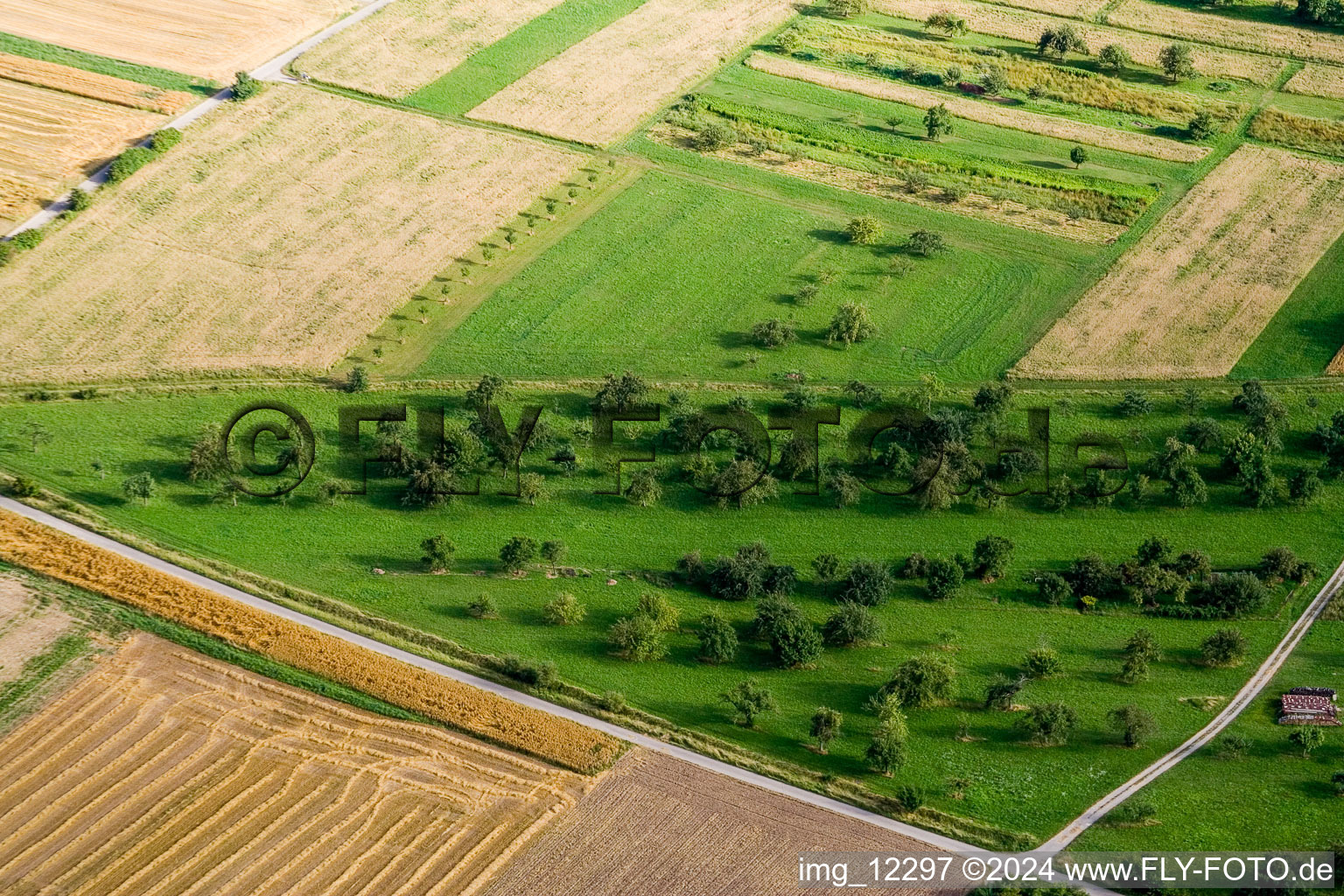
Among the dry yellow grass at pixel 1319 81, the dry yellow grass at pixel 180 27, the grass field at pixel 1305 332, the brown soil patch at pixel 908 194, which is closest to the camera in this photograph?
the grass field at pixel 1305 332

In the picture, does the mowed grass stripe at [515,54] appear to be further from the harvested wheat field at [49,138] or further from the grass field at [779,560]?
the grass field at [779,560]

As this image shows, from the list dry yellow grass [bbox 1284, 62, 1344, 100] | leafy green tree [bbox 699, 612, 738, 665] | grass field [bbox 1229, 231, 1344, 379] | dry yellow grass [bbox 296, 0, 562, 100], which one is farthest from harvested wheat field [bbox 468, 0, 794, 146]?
leafy green tree [bbox 699, 612, 738, 665]

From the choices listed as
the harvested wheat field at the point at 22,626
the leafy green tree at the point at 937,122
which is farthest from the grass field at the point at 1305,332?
the harvested wheat field at the point at 22,626

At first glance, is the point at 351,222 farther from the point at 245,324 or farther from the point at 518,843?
the point at 518,843

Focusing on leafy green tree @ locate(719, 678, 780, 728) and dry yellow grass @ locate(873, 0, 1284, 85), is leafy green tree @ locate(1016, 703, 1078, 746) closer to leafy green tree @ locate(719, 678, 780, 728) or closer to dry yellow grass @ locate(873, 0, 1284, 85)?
leafy green tree @ locate(719, 678, 780, 728)

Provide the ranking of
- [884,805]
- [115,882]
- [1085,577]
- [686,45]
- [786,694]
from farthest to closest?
[686,45] < [1085,577] < [786,694] < [884,805] < [115,882]

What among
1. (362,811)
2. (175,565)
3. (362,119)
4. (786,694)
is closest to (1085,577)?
(786,694)
